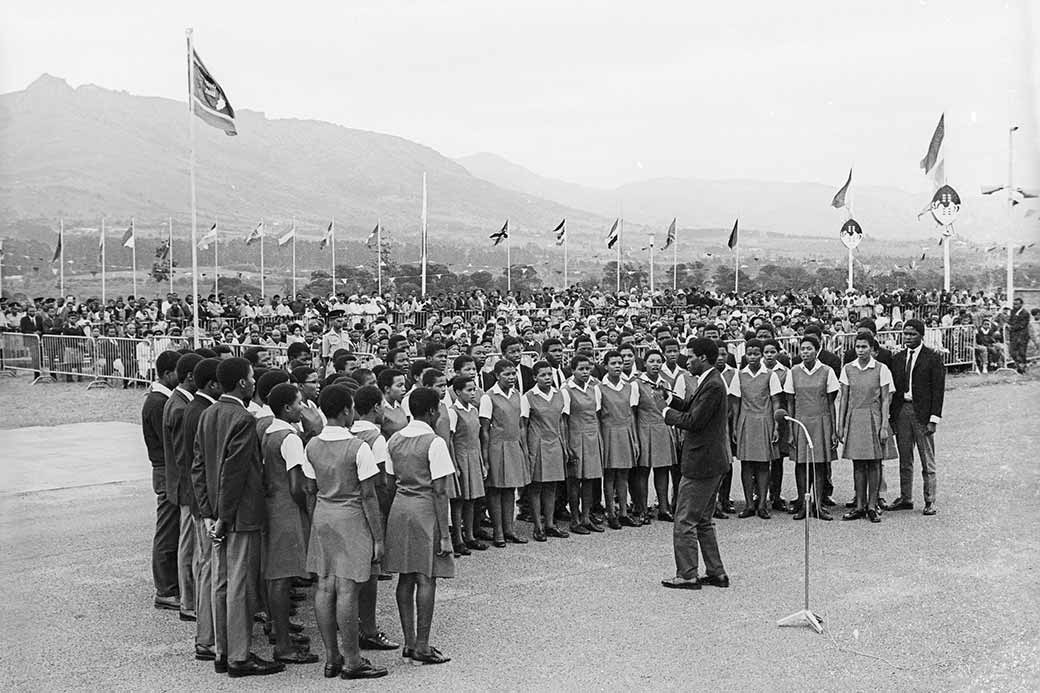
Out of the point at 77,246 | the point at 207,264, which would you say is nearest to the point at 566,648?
the point at 207,264

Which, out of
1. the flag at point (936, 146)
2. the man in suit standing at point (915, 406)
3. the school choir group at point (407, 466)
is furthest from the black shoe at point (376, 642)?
the flag at point (936, 146)

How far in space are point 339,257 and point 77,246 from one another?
2530 centimetres

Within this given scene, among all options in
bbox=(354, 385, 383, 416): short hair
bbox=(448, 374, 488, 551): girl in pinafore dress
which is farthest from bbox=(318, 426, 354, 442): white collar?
bbox=(448, 374, 488, 551): girl in pinafore dress

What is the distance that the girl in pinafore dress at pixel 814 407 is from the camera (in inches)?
430

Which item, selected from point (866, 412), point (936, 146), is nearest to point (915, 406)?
point (866, 412)

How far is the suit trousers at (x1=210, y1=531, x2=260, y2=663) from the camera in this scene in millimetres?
6605

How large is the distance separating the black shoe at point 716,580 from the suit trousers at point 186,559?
388cm

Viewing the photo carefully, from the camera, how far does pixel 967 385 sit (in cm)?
2228

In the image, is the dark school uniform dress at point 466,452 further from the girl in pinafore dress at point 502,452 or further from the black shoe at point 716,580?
the black shoe at point 716,580

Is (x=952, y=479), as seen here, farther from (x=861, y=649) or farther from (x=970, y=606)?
(x=861, y=649)

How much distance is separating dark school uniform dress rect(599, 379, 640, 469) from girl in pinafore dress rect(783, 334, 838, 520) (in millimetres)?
1745

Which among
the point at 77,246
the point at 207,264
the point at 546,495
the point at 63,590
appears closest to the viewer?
the point at 63,590

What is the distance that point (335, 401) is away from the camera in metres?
6.46

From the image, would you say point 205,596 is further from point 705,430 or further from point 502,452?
point 705,430
